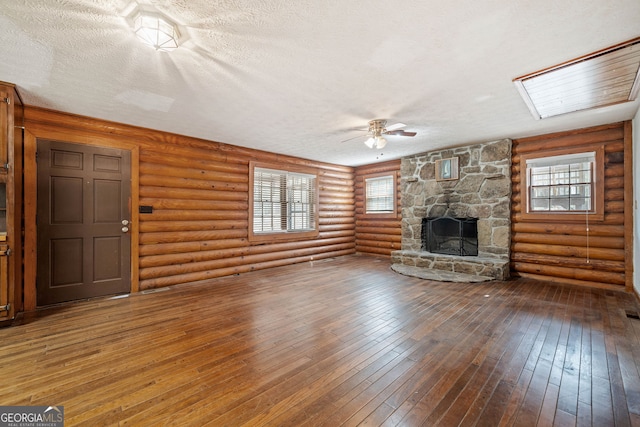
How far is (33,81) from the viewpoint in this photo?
2.88m

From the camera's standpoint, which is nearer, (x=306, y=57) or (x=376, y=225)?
(x=306, y=57)

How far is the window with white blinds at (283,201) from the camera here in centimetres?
600

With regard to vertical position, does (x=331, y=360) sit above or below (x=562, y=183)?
below

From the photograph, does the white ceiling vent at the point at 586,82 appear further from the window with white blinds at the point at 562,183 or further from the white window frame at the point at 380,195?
the white window frame at the point at 380,195

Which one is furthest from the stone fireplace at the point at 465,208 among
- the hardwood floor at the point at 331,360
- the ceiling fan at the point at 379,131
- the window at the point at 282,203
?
the window at the point at 282,203

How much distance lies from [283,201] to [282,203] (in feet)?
0.18

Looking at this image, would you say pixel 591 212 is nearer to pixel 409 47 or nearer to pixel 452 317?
pixel 452 317

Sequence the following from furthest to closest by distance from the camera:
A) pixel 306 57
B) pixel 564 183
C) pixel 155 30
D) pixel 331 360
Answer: pixel 564 183
pixel 306 57
pixel 331 360
pixel 155 30

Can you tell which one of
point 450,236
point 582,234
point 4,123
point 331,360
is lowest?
point 331,360

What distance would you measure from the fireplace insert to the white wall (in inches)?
86.0

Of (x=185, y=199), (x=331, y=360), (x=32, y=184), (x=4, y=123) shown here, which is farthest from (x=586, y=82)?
(x=32, y=184)

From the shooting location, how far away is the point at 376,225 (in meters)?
7.74

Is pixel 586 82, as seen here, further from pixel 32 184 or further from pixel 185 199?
pixel 32 184

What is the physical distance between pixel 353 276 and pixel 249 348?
3.15 metres
